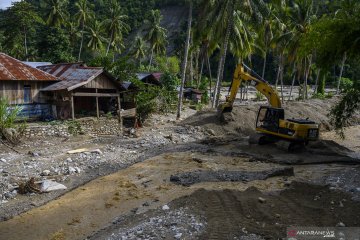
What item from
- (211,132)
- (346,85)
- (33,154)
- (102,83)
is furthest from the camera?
(102,83)

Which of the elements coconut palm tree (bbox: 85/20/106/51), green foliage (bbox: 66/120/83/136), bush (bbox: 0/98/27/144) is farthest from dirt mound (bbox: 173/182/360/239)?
coconut palm tree (bbox: 85/20/106/51)

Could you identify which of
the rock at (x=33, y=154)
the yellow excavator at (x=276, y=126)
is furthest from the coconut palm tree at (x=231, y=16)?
the rock at (x=33, y=154)

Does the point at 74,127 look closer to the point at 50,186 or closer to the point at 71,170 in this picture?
the point at 71,170

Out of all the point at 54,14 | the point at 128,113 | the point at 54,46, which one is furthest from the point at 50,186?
the point at 54,14

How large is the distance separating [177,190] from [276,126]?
25.9 ft

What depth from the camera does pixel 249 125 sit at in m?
25.8

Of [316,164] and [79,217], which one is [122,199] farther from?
[316,164]

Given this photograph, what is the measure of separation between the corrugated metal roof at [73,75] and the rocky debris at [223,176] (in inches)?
454

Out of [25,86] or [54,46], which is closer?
[25,86]

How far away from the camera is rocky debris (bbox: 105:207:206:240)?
334 inches

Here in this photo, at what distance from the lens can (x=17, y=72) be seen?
23125 mm

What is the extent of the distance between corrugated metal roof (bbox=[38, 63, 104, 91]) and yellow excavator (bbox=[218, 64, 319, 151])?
9475mm

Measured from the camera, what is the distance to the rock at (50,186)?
12990 mm

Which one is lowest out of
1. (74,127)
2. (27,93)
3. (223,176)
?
(223,176)
